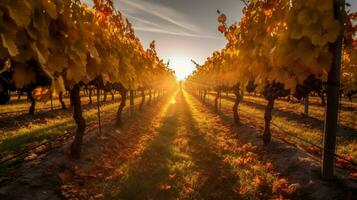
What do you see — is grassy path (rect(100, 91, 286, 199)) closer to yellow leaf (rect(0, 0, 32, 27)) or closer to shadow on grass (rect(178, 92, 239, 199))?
shadow on grass (rect(178, 92, 239, 199))

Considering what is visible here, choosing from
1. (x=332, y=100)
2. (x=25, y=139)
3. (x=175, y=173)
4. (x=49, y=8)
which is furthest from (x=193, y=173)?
(x=25, y=139)

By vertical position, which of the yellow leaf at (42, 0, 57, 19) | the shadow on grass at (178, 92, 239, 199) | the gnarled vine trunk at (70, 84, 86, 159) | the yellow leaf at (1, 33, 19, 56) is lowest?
the shadow on grass at (178, 92, 239, 199)

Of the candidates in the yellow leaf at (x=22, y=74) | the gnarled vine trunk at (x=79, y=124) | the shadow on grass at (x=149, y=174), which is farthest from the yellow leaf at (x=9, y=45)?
the gnarled vine trunk at (x=79, y=124)

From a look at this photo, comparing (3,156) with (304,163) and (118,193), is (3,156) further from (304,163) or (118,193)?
(304,163)

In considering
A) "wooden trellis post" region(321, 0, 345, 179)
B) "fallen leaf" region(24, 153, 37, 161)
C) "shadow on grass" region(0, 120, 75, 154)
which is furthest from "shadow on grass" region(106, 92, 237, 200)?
"shadow on grass" region(0, 120, 75, 154)

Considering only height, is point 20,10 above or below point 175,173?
above

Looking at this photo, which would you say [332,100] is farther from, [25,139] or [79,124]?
[25,139]

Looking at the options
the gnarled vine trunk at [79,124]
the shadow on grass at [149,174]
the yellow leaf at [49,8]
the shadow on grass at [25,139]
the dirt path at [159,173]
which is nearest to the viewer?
the yellow leaf at [49,8]

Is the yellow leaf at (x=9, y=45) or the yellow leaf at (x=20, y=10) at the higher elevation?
the yellow leaf at (x=20, y=10)

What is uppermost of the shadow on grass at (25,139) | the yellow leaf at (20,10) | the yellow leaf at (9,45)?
the yellow leaf at (20,10)

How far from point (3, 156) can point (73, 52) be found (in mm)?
7880

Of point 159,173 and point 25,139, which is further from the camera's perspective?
point 25,139

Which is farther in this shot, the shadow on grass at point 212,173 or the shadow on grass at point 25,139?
the shadow on grass at point 25,139

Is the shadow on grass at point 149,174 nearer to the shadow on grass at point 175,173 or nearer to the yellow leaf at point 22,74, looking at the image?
the shadow on grass at point 175,173
